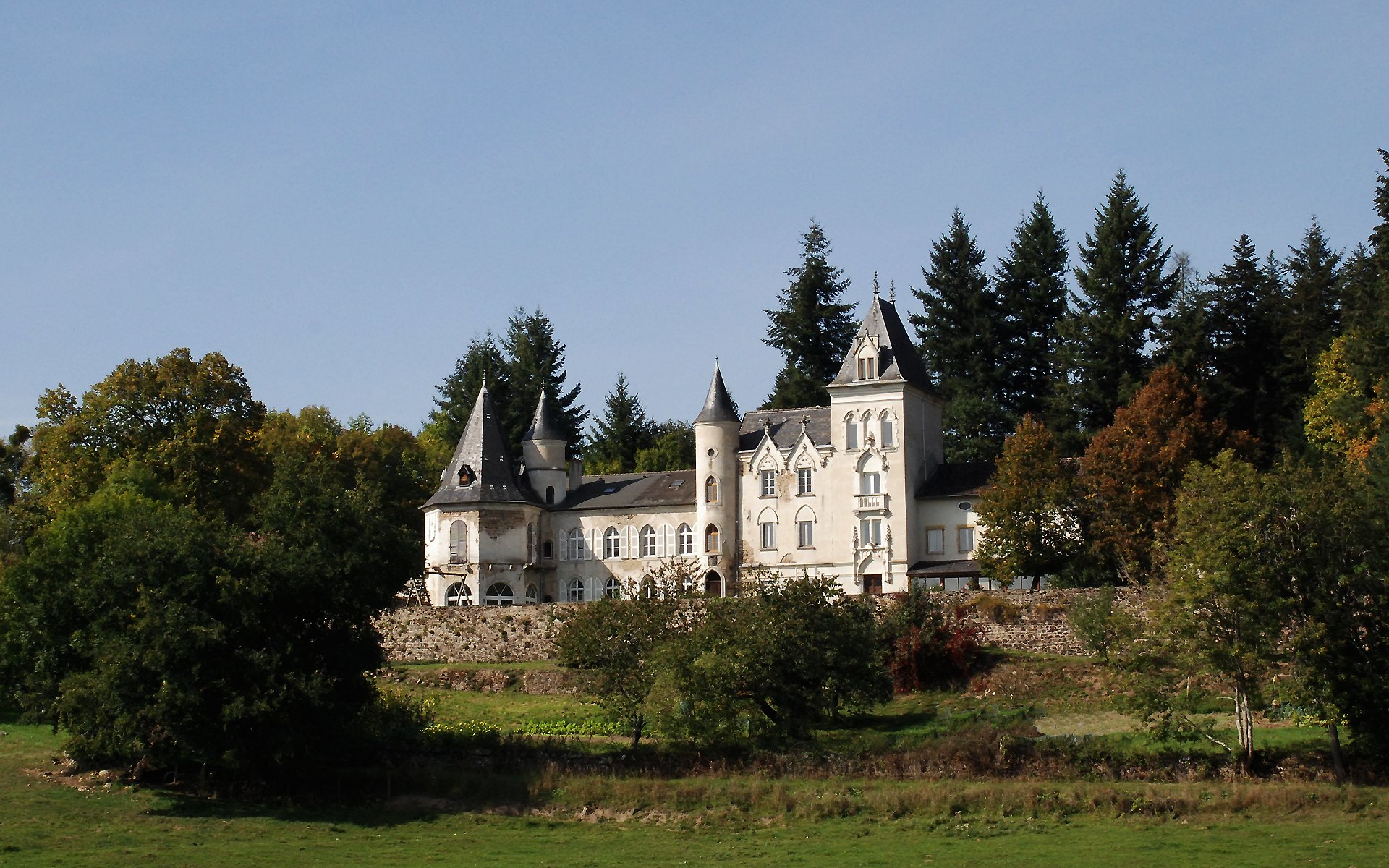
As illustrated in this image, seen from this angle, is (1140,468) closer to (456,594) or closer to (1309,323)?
(1309,323)

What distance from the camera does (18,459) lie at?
254ft

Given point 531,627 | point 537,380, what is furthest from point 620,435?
point 531,627

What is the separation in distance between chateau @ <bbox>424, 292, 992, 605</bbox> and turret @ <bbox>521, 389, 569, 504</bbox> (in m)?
0.07

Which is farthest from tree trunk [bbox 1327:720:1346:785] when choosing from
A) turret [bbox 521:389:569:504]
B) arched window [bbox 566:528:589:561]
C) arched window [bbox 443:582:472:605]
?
turret [bbox 521:389:569:504]

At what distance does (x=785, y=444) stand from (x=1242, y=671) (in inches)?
1289

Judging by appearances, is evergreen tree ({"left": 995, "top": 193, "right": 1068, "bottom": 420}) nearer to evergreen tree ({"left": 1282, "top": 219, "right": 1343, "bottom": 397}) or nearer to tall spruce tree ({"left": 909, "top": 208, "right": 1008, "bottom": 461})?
tall spruce tree ({"left": 909, "top": 208, "right": 1008, "bottom": 461})

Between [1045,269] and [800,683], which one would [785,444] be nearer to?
[1045,269]

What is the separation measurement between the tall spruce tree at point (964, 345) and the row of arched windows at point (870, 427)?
1060cm

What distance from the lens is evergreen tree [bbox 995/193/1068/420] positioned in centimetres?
7619

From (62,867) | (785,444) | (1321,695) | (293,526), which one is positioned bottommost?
(62,867)

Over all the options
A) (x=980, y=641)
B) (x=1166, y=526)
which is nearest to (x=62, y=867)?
(x=980, y=641)

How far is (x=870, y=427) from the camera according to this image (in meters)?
63.9

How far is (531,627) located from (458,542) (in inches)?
496

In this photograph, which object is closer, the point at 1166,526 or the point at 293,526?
the point at 293,526
